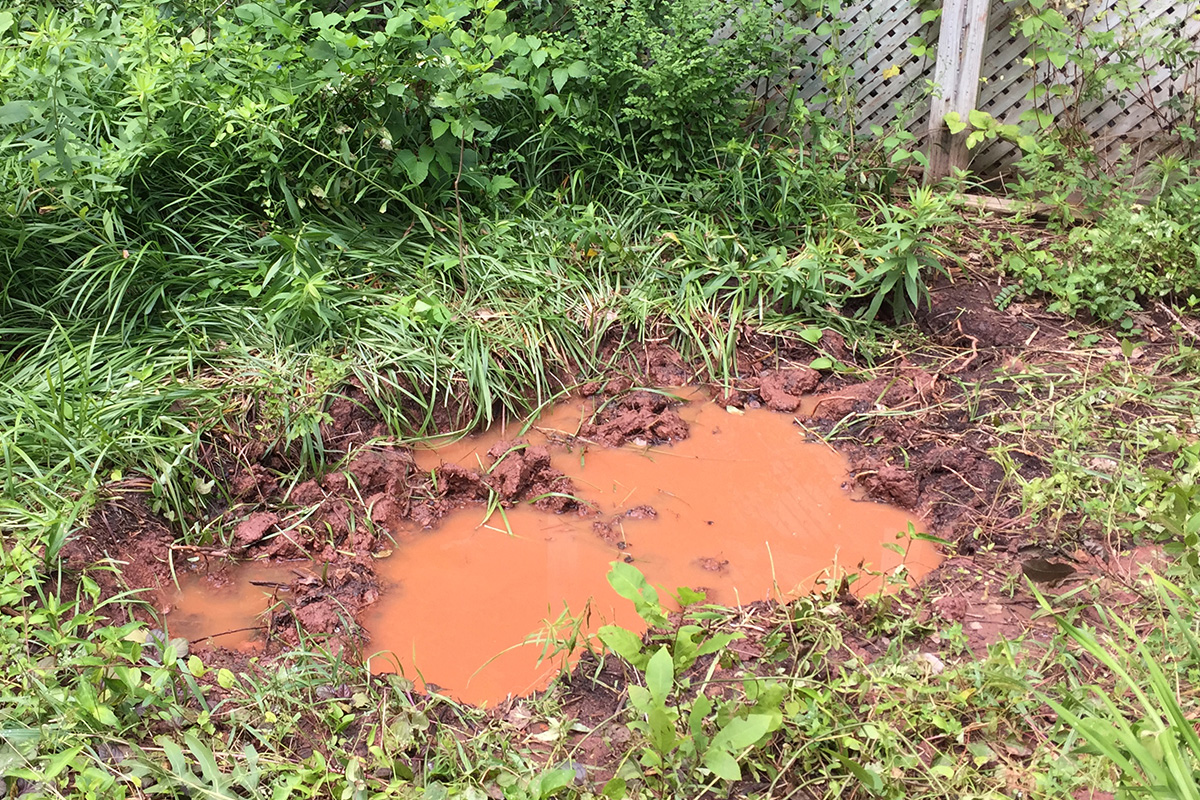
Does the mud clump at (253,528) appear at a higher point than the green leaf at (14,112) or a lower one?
lower

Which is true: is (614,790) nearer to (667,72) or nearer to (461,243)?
(461,243)

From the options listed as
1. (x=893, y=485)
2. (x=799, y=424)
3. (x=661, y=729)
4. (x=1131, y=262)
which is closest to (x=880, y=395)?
(x=799, y=424)

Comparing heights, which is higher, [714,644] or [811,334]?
[811,334]

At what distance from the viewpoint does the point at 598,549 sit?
9.54 ft

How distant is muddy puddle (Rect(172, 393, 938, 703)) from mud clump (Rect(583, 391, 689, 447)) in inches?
1.5

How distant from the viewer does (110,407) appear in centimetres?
295

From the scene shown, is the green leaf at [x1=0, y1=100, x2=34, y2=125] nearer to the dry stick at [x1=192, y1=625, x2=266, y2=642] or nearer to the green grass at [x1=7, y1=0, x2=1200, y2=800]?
the green grass at [x1=7, y1=0, x2=1200, y2=800]

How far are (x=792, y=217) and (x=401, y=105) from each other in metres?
1.80

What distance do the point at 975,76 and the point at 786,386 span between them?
6.18 ft

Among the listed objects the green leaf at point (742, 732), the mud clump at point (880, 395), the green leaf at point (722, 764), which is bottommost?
the green leaf at point (722, 764)

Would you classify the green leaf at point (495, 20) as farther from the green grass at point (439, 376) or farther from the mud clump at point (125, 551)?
the mud clump at point (125, 551)

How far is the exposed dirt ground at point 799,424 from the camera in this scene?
253 cm

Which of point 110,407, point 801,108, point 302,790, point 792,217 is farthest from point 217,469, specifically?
point 801,108

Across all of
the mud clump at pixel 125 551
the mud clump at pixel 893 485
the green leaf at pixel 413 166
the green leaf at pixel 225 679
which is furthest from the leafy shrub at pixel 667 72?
the green leaf at pixel 225 679
